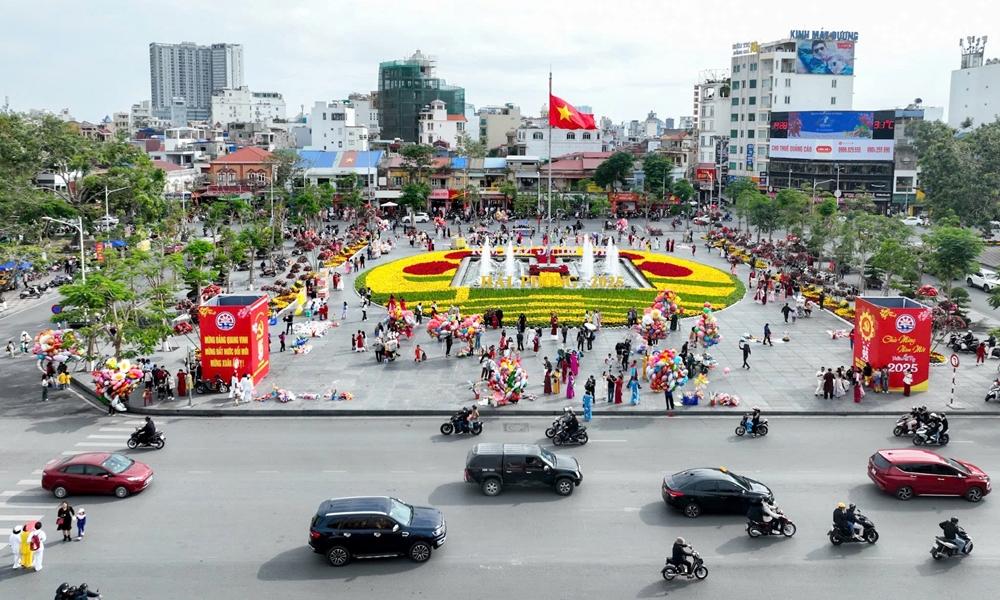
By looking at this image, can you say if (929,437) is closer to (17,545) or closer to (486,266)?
(17,545)

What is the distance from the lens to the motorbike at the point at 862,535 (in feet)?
65.2

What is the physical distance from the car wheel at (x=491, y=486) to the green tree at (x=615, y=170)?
77581 mm

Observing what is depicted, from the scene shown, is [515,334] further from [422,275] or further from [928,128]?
[928,128]

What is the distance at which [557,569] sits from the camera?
62.0 feet

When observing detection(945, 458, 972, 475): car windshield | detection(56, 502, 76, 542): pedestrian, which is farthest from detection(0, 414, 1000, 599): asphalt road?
detection(945, 458, 972, 475): car windshield

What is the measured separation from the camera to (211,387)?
3244 centimetres

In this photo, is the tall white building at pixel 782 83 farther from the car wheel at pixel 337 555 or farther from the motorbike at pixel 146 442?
the car wheel at pixel 337 555

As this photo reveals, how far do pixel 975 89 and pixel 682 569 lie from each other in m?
103

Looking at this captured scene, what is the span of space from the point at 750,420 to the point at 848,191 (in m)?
74.8

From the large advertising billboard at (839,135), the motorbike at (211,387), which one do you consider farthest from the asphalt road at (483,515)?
the large advertising billboard at (839,135)

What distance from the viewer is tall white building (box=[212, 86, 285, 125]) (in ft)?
617

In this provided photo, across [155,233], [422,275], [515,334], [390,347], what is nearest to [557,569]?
[390,347]

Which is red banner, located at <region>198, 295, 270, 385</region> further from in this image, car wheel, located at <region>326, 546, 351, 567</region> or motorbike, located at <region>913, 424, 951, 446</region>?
motorbike, located at <region>913, 424, 951, 446</region>

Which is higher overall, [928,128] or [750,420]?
[928,128]
